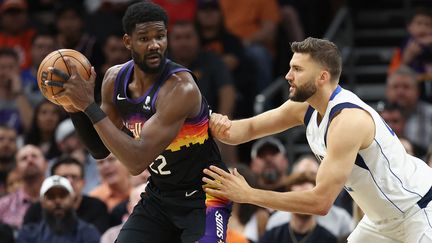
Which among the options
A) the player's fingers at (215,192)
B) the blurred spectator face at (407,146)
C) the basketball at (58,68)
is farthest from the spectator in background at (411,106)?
the basketball at (58,68)

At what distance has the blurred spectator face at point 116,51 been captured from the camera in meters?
12.1

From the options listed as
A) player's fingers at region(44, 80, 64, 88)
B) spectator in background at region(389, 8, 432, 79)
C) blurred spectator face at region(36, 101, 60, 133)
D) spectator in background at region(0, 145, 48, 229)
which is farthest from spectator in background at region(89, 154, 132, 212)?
player's fingers at region(44, 80, 64, 88)

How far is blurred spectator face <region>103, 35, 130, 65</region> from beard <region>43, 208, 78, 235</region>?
120 inches

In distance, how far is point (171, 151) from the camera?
6629mm

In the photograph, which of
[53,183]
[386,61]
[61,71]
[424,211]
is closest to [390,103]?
[386,61]

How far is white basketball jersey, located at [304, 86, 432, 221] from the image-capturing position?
646cm

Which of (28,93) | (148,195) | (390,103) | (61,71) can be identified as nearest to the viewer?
(61,71)

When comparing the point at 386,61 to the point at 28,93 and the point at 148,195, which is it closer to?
the point at 28,93

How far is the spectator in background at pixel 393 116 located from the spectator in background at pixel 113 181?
9.53 ft

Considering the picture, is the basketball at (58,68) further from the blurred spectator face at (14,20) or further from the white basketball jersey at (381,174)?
the blurred spectator face at (14,20)

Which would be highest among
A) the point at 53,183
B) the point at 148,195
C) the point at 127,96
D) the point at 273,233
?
the point at 127,96

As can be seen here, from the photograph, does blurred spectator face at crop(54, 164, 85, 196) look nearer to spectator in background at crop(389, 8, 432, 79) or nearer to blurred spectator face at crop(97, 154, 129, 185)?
blurred spectator face at crop(97, 154, 129, 185)

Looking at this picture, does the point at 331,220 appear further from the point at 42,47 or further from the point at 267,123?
the point at 42,47

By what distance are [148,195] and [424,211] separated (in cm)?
190
